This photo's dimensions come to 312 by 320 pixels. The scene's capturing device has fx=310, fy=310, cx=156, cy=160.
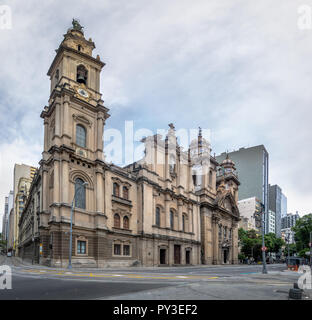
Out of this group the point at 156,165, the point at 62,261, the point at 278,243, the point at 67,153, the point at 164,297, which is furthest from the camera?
the point at 278,243

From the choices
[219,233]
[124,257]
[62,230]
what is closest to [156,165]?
[124,257]

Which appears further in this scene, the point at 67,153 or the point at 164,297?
the point at 67,153

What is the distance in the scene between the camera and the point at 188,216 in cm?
5606

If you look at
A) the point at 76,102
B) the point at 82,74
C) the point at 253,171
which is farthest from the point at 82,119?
the point at 253,171

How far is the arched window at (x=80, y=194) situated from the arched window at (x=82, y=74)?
47.7ft

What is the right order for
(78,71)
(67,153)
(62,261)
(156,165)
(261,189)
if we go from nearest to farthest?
(62,261) → (67,153) → (78,71) → (156,165) → (261,189)

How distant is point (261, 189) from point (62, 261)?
481ft

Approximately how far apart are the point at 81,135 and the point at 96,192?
7735 mm

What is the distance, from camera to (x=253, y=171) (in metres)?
168

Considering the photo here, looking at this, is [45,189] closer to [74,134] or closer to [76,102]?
[74,134]

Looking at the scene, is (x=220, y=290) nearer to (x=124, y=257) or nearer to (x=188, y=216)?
(x=124, y=257)

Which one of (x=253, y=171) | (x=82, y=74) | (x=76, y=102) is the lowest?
(x=76, y=102)

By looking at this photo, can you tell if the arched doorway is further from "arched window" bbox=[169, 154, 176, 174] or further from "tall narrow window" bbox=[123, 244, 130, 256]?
"tall narrow window" bbox=[123, 244, 130, 256]

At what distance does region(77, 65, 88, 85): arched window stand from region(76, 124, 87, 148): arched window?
7.19 meters
